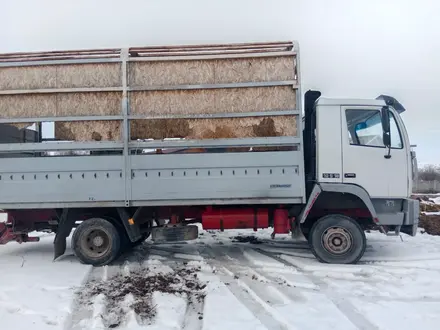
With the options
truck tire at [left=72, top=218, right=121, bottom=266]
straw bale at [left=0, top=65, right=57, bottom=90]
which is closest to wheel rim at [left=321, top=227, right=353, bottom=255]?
truck tire at [left=72, top=218, right=121, bottom=266]

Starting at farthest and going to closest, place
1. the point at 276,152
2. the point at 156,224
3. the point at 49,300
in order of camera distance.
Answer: the point at 156,224
the point at 276,152
the point at 49,300

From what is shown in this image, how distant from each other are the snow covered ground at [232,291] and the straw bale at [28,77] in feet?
10.6

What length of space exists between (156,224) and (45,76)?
11.3 feet

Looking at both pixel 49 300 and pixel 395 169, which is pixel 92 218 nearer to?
pixel 49 300

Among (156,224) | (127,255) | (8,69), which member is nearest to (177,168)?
(156,224)

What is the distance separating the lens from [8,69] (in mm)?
6938

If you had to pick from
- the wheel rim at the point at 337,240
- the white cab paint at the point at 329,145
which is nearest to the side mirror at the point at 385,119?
the white cab paint at the point at 329,145

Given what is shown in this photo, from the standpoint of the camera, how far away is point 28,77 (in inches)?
272

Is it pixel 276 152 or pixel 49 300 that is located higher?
pixel 276 152

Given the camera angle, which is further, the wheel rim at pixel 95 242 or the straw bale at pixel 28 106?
the wheel rim at pixel 95 242

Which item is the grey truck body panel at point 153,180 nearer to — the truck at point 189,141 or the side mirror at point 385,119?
the truck at point 189,141

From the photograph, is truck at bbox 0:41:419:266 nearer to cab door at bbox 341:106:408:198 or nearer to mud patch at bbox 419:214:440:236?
cab door at bbox 341:106:408:198

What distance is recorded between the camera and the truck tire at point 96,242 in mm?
6953

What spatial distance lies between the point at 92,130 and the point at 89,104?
47 centimetres
